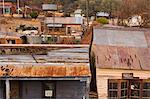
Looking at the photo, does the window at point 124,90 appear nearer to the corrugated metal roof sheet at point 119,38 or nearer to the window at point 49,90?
the corrugated metal roof sheet at point 119,38

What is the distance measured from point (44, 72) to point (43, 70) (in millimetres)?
121

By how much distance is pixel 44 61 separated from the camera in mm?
12375

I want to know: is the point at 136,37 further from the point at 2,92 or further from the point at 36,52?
the point at 2,92

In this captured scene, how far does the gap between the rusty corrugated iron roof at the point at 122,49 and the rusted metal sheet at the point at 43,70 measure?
1.25 metres

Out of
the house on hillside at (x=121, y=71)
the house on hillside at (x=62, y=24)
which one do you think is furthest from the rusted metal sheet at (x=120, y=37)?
the house on hillside at (x=62, y=24)

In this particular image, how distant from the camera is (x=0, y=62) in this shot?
40.0ft

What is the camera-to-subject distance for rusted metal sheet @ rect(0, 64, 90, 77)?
11.6 metres

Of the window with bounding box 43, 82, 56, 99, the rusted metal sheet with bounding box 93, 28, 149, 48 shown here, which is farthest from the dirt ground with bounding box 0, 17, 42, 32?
the window with bounding box 43, 82, 56, 99

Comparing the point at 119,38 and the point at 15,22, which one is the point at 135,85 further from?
the point at 15,22

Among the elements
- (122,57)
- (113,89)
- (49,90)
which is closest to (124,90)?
(113,89)

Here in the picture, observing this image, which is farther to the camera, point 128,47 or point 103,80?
point 128,47

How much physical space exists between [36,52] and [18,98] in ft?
7.09

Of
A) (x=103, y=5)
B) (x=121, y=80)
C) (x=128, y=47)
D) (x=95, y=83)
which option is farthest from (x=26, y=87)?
(x=103, y=5)

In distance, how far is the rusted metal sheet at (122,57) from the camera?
12955 mm
